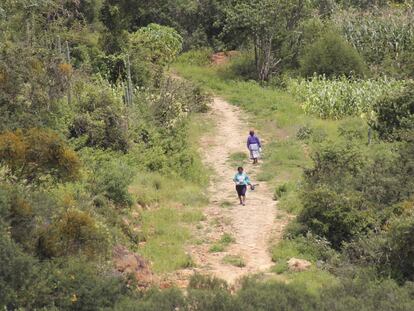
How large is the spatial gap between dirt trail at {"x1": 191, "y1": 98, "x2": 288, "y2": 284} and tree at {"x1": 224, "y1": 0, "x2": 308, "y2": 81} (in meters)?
8.94

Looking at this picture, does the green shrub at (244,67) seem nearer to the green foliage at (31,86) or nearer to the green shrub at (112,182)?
the green foliage at (31,86)

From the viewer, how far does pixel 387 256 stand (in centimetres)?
1091

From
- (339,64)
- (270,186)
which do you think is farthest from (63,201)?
(339,64)

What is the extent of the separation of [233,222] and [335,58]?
566 inches

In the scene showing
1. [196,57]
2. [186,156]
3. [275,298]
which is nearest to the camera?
[275,298]

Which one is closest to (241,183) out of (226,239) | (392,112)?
(226,239)

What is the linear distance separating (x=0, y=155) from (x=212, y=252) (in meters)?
4.34

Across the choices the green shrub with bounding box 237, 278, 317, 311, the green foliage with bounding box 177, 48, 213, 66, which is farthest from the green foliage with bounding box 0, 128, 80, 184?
the green foliage with bounding box 177, 48, 213, 66

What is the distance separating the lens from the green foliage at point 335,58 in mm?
26109

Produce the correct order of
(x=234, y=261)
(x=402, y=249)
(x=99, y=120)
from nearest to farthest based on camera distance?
(x=402, y=249) → (x=234, y=261) → (x=99, y=120)

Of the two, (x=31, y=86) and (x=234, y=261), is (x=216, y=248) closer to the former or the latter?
(x=234, y=261)

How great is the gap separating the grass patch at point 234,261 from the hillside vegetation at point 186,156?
49 mm

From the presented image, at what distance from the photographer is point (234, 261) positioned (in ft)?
37.9

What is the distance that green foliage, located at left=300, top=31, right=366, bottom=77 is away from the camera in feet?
85.7
